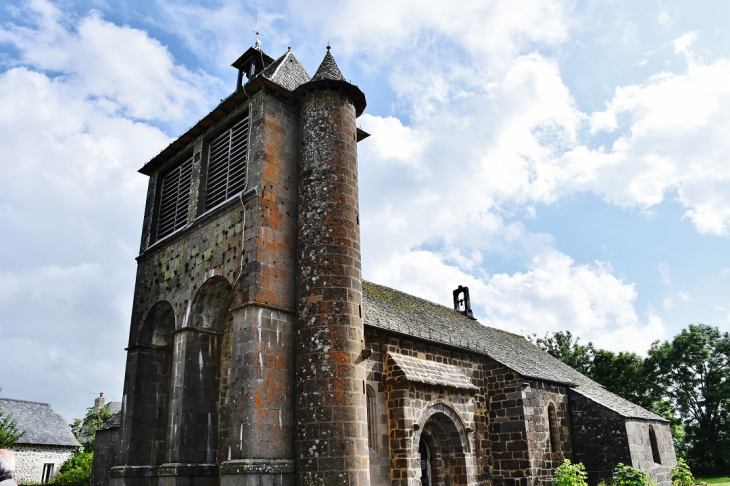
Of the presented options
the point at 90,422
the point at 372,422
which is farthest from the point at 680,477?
the point at 90,422

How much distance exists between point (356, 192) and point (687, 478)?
2154 centimetres

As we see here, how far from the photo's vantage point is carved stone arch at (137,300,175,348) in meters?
16.9

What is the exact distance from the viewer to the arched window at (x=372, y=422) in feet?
47.2

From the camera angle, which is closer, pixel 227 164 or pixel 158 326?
pixel 227 164

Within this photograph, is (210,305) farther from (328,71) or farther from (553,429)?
(553,429)

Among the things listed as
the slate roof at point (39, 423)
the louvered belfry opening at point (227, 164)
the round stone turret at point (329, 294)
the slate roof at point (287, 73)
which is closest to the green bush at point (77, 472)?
the slate roof at point (39, 423)

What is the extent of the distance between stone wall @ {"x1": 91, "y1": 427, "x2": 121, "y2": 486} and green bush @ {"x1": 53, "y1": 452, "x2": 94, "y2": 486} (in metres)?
9.31

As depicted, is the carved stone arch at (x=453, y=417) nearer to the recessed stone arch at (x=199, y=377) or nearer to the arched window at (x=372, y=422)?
the arched window at (x=372, y=422)

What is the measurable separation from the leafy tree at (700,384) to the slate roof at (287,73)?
117 ft

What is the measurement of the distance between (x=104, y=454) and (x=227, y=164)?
13.2 meters

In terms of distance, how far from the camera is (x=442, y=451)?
17266 mm

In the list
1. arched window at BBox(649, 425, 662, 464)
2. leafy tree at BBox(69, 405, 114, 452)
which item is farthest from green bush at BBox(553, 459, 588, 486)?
leafy tree at BBox(69, 405, 114, 452)

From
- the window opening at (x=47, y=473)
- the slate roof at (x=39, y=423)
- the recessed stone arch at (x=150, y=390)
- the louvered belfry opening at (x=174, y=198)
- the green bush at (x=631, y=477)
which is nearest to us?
the recessed stone arch at (x=150, y=390)

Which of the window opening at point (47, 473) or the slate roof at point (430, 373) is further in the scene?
the window opening at point (47, 473)
